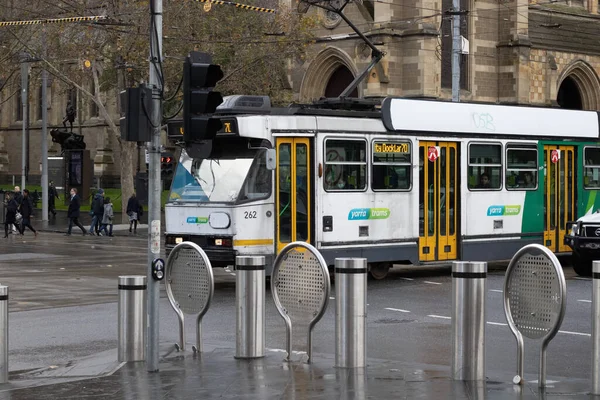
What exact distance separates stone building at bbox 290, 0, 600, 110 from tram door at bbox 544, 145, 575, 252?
1945cm

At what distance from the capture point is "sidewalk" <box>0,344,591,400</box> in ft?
33.0

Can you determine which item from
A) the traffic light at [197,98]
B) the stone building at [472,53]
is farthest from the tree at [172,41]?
the traffic light at [197,98]

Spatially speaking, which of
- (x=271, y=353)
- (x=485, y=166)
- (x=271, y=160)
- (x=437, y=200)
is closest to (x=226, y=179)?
(x=271, y=160)

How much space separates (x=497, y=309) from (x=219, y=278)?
7193mm

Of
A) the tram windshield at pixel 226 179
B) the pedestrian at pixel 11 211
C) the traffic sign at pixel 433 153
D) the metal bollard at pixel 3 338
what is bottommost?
the metal bollard at pixel 3 338

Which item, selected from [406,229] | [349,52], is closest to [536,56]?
[349,52]

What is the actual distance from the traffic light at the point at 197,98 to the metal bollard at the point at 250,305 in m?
1.49

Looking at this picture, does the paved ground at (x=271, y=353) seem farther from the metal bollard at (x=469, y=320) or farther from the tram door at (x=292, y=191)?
the tram door at (x=292, y=191)

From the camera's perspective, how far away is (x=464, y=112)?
22297 millimetres

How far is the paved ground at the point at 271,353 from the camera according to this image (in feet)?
33.9

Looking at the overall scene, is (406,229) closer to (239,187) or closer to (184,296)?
(239,187)

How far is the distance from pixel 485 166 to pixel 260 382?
12.9 metres

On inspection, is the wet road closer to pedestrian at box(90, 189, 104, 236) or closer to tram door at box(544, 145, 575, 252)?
tram door at box(544, 145, 575, 252)

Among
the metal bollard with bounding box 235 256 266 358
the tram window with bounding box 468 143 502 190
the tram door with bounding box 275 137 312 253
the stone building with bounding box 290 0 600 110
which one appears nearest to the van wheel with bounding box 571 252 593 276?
the tram window with bounding box 468 143 502 190
